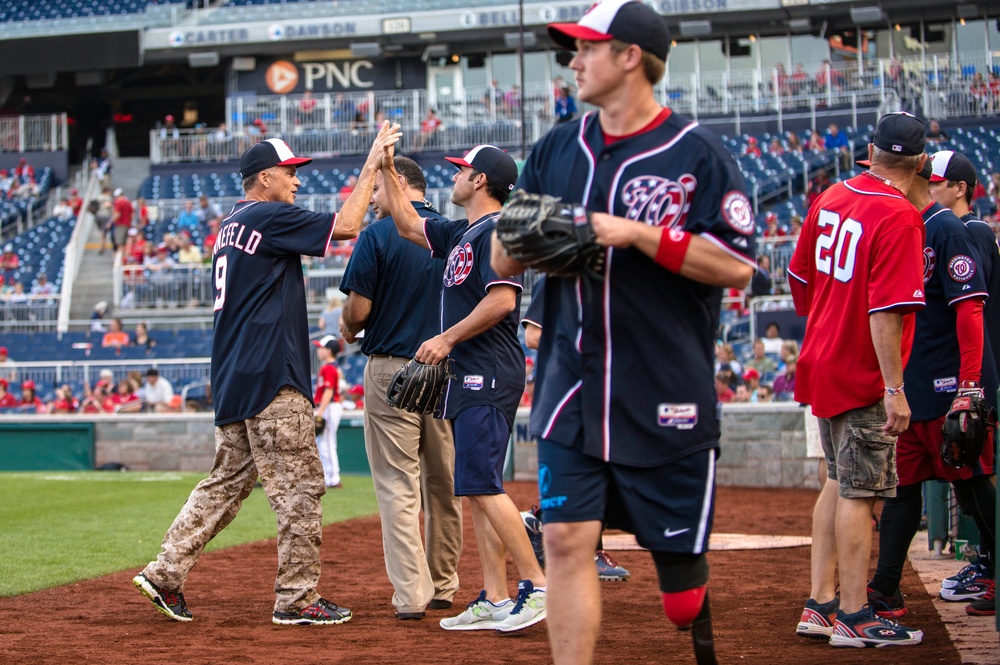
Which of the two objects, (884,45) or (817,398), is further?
(884,45)

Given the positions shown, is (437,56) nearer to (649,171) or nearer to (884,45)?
(884,45)

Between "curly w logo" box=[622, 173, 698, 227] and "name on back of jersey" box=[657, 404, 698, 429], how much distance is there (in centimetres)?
56

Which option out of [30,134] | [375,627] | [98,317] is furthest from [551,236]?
[30,134]

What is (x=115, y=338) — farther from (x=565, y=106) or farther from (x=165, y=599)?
(x=165, y=599)

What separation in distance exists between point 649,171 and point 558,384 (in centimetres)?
71

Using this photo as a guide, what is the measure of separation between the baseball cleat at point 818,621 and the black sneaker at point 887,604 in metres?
0.29

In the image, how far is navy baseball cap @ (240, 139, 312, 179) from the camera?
19.7 feet

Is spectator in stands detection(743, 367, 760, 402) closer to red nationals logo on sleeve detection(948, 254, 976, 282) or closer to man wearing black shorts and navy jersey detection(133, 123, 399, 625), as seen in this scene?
red nationals logo on sleeve detection(948, 254, 976, 282)

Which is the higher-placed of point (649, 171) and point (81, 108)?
point (81, 108)

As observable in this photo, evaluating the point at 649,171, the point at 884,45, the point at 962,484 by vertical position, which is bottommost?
the point at 962,484

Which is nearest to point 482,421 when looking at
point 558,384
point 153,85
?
point 558,384

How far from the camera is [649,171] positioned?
3.54 m

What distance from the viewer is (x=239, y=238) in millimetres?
5789

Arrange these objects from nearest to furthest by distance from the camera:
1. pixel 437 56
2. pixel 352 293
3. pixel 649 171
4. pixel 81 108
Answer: pixel 649 171 → pixel 352 293 → pixel 437 56 → pixel 81 108
